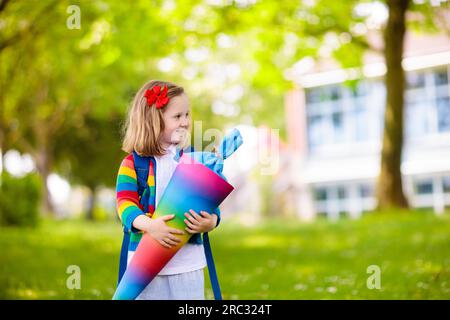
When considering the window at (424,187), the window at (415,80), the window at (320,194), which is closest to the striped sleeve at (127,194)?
the window at (415,80)

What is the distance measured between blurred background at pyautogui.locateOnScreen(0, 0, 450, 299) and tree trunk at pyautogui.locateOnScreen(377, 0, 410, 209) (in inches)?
1.3

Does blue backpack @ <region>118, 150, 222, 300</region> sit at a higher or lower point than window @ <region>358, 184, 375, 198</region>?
lower

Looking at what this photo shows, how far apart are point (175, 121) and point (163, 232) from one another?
61cm

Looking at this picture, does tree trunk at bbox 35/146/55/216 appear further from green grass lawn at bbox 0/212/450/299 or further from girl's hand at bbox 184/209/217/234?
girl's hand at bbox 184/209/217/234

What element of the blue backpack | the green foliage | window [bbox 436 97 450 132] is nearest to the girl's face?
the blue backpack

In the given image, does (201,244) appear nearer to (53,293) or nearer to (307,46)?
(53,293)

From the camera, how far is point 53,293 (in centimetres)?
648

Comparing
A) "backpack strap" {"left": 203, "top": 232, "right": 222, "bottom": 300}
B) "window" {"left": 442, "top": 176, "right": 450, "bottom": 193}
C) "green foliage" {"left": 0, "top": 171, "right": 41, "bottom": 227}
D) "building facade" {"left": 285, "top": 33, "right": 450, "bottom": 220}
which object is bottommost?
"backpack strap" {"left": 203, "top": 232, "right": 222, "bottom": 300}

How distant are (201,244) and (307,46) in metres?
14.3

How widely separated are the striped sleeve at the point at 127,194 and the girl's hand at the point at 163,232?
0.12 metres

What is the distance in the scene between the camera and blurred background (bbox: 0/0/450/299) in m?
8.30

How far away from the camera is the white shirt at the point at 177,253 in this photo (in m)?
3.12
